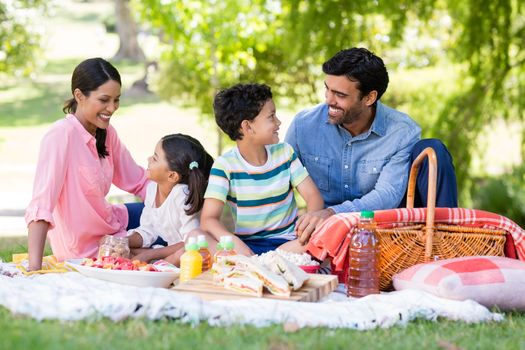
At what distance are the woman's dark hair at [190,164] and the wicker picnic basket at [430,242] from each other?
3.42 ft

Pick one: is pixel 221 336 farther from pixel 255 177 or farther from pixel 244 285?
pixel 255 177

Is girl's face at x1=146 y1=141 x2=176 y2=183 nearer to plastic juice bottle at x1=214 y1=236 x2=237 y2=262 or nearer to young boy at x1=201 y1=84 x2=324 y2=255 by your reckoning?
young boy at x1=201 y1=84 x2=324 y2=255

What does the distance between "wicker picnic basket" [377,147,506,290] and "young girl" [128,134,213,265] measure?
1.06 m

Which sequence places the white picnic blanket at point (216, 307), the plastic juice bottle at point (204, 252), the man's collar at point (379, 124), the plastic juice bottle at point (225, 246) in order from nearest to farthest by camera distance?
1. the white picnic blanket at point (216, 307)
2. the plastic juice bottle at point (225, 246)
3. the plastic juice bottle at point (204, 252)
4. the man's collar at point (379, 124)

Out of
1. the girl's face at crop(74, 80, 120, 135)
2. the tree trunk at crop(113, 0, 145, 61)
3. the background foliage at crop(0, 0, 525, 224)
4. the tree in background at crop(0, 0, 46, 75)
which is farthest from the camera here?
the tree trunk at crop(113, 0, 145, 61)

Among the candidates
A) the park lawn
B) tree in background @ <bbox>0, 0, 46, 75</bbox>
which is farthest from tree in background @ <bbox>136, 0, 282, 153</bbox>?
the park lawn

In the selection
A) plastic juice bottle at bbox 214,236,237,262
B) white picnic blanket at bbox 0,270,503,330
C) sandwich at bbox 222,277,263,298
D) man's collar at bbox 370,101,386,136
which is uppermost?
man's collar at bbox 370,101,386,136

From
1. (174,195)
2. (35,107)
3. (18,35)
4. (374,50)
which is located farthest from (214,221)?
(35,107)

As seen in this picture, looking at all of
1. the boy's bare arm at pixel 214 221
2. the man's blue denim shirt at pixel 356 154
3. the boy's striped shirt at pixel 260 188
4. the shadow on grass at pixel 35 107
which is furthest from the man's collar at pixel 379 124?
the shadow on grass at pixel 35 107

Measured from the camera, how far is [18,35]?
11508mm

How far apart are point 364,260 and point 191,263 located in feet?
2.65

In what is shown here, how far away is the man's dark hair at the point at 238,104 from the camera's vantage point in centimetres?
480

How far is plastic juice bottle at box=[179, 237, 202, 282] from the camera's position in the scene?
433cm

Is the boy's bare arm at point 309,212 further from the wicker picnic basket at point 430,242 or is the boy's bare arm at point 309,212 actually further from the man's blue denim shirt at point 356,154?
the wicker picnic basket at point 430,242
